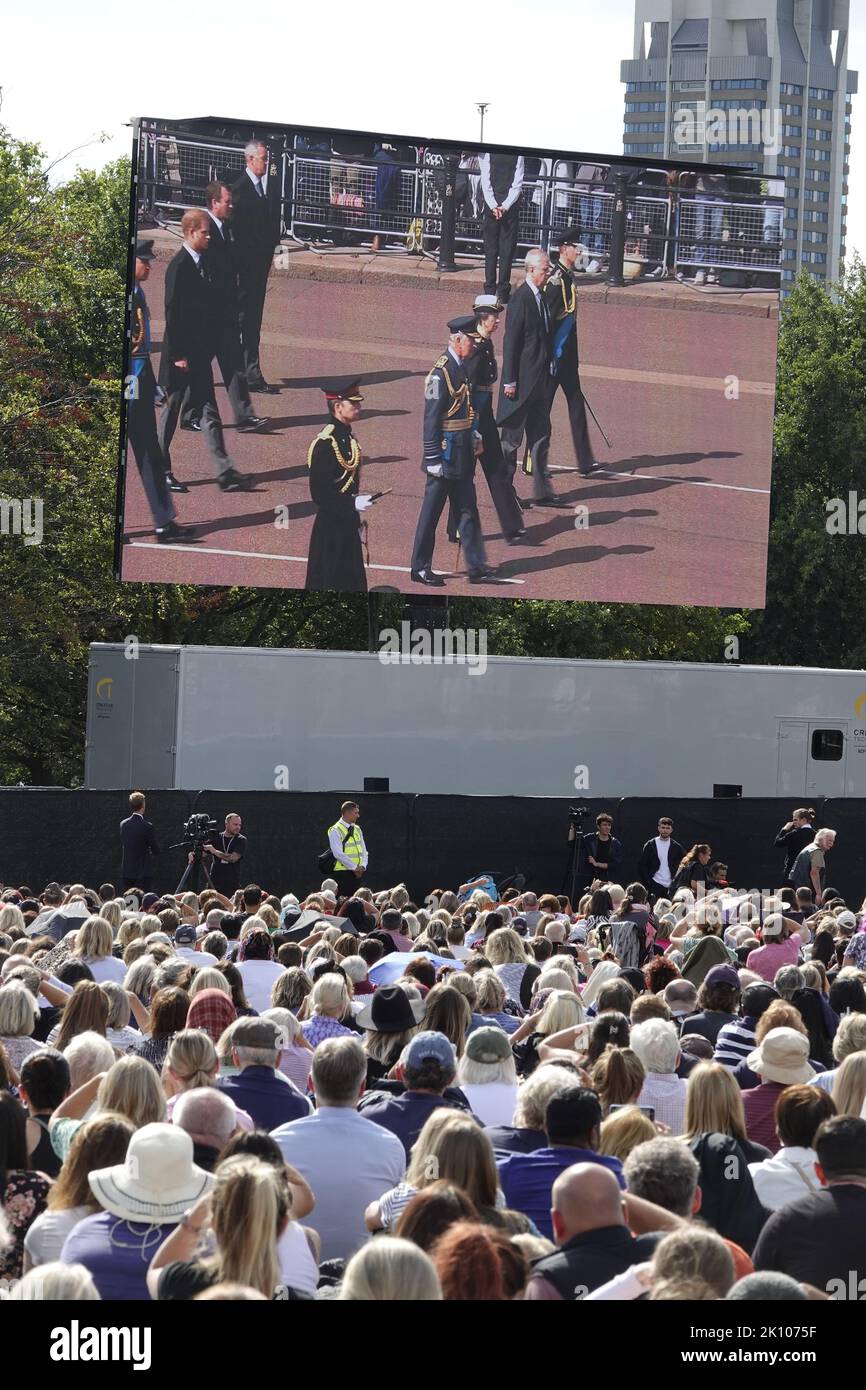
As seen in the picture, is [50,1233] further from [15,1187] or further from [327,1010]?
[327,1010]

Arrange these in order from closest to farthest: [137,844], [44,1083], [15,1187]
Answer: [15,1187] → [44,1083] → [137,844]

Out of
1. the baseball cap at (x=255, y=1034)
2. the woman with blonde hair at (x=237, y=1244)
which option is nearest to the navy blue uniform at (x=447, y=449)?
the baseball cap at (x=255, y=1034)

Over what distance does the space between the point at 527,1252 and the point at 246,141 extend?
18374 millimetres

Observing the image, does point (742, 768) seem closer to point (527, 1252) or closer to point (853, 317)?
point (527, 1252)

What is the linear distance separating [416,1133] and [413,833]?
44.2 ft

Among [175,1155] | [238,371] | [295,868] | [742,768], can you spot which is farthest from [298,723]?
[175,1155]

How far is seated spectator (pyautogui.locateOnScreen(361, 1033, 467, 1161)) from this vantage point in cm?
651

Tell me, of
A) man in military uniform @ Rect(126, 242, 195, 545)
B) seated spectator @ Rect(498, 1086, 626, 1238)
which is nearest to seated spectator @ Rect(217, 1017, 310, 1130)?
seated spectator @ Rect(498, 1086, 626, 1238)

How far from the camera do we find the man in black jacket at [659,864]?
19031 mm

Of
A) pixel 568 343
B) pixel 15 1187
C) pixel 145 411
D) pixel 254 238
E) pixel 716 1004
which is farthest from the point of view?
pixel 568 343

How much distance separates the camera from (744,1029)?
840 cm

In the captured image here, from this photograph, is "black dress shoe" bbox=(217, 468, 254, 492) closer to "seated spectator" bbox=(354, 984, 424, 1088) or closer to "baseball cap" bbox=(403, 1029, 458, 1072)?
→ "seated spectator" bbox=(354, 984, 424, 1088)

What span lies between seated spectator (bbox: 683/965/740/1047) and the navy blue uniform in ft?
45.1

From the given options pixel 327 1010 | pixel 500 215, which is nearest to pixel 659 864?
pixel 500 215
